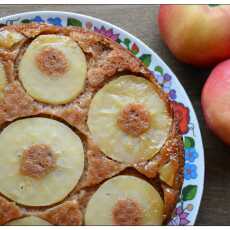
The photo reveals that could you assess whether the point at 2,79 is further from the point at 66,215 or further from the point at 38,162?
the point at 66,215

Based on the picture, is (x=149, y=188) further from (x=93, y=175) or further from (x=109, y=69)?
(x=109, y=69)

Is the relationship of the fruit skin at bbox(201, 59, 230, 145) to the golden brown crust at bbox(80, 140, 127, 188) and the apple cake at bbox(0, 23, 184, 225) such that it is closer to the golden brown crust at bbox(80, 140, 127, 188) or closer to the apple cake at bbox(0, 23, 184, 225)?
the apple cake at bbox(0, 23, 184, 225)

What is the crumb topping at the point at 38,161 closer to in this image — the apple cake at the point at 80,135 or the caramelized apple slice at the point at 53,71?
the apple cake at the point at 80,135

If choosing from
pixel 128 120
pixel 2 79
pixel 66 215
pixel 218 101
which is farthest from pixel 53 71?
pixel 218 101

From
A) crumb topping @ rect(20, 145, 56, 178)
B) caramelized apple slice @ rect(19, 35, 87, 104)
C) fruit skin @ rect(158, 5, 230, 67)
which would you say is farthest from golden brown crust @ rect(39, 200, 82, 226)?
fruit skin @ rect(158, 5, 230, 67)

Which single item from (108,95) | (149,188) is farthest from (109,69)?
(149,188)
